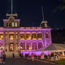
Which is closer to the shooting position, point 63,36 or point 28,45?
point 28,45

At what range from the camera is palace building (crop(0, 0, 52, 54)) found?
4044cm

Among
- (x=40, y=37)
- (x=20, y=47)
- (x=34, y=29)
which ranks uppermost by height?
(x=34, y=29)

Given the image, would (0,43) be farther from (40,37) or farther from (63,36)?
(63,36)

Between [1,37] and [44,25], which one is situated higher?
[44,25]

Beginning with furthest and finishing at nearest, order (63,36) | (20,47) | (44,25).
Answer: (63,36) < (44,25) < (20,47)

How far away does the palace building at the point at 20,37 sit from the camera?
40.4 meters

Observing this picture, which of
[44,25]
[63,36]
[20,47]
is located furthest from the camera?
[63,36]

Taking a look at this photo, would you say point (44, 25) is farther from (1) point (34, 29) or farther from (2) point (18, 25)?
(2) point (18, 25)

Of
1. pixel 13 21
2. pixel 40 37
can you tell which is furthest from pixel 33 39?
pixel 13 21

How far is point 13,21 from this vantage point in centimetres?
4269

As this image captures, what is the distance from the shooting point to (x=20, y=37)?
137 feet

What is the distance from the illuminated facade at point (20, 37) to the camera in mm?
40438

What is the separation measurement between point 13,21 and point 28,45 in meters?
8.85

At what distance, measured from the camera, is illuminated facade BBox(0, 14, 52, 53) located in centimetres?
4044
